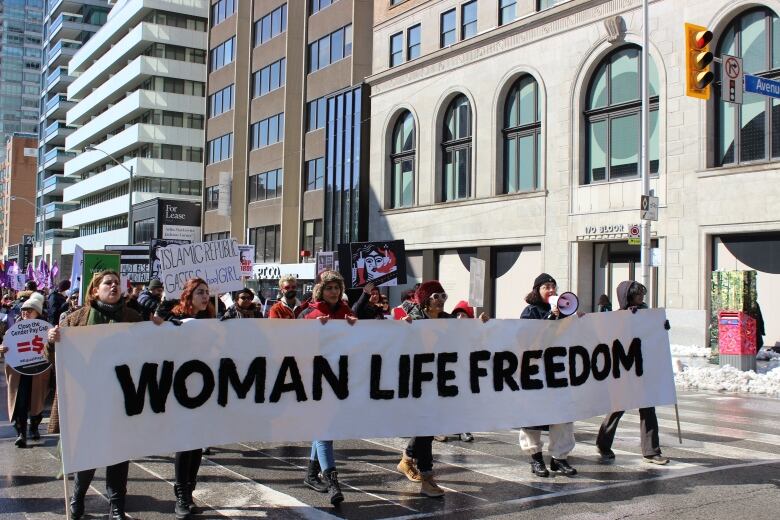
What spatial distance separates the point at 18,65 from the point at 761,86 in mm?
156560

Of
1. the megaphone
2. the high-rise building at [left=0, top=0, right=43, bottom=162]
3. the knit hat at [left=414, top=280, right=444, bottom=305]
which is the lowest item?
the megaphone

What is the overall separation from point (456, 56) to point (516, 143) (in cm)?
513

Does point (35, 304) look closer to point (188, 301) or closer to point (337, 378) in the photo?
point (188, 301)

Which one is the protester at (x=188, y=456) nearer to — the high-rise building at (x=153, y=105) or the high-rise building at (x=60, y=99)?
the high-rise building at (x=153, y=105)

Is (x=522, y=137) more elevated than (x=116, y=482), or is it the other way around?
(x=522, y=137)

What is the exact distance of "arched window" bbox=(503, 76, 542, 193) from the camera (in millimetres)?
30703

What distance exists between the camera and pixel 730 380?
16266 mm

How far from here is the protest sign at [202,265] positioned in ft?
38.6

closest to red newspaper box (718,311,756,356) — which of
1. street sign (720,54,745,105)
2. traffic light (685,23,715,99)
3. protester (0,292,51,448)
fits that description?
street sign (720,54,745,105)

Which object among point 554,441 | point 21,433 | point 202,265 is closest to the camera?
point 554,441

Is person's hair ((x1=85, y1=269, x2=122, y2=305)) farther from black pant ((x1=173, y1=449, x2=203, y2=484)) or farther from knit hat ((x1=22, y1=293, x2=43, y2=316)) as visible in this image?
knit hat ((x1=22, y1=293, x2=43, y2=316))

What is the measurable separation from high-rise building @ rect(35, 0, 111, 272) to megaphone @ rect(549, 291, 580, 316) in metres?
95.6

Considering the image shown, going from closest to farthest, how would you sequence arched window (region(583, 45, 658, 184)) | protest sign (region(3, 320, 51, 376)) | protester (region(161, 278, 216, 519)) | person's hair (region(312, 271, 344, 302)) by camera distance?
protester (region(161, 278, 216, 519))
person's hair (region(312, 271, 344, 302))
protest sign (region(3, 320, 51, 376))
arched window (region(583, 45, 658, 184))

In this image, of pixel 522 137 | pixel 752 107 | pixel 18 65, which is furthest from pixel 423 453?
pixel 18 65
